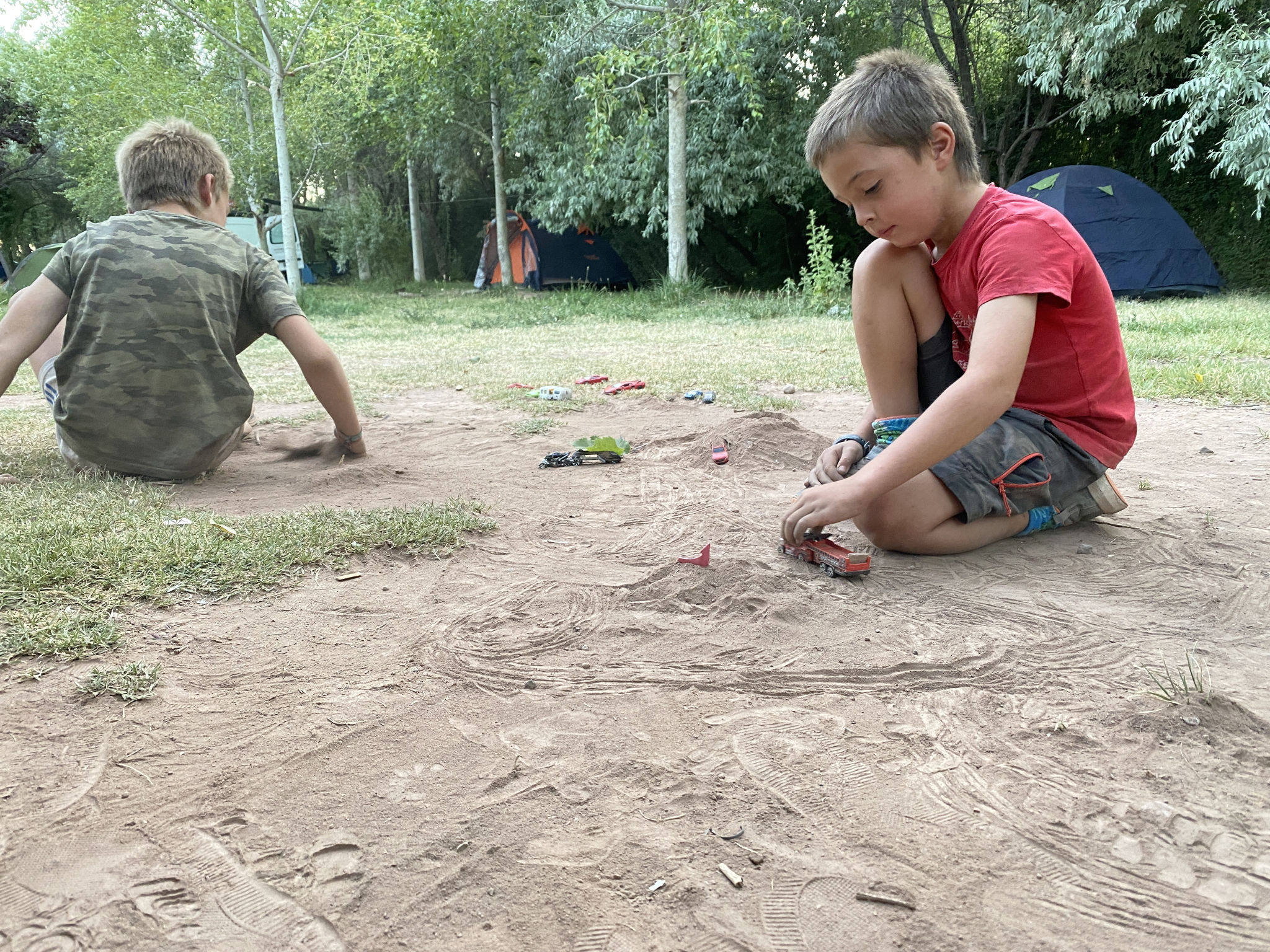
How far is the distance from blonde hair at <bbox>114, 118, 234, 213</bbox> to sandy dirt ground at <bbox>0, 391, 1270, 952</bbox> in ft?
6.45

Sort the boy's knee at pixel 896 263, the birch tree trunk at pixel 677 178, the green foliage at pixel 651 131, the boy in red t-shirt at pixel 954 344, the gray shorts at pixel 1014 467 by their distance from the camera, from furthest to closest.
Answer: the green foliage at pixel 651 131, the birch tree trunk at pixel 677 178, the boy's knee at pixel 896 263, the gray shorts at pixel 1014 467, the boy in red t-shirt at pixel 954 344

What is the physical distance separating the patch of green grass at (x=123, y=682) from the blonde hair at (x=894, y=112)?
207cm

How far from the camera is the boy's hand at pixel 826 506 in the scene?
2.29 m

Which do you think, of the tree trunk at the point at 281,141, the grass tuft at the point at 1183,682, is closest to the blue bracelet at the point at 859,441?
the grass tuft at the point at 1183,682

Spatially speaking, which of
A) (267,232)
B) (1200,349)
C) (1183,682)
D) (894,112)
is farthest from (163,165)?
(267,232)

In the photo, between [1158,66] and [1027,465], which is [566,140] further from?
[1027,465]

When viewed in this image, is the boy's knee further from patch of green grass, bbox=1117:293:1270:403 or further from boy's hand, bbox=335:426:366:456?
patch of green grass, bbox=1117:293:1270:403

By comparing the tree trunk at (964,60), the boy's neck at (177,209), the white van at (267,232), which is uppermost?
the tree trunk at (964,60)

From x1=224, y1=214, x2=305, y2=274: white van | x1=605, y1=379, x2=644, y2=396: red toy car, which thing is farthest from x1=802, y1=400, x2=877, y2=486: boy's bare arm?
x1=224, y1=214, x2=305, y2=274: white van

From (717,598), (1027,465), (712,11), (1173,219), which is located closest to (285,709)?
(717,598)

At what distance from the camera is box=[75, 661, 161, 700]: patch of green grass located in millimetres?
1815

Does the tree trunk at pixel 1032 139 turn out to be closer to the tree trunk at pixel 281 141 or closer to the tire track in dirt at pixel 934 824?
the tree trunk at pixel 281 141

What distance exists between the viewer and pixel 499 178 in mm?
18125

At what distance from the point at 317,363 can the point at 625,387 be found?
258 centimetres
